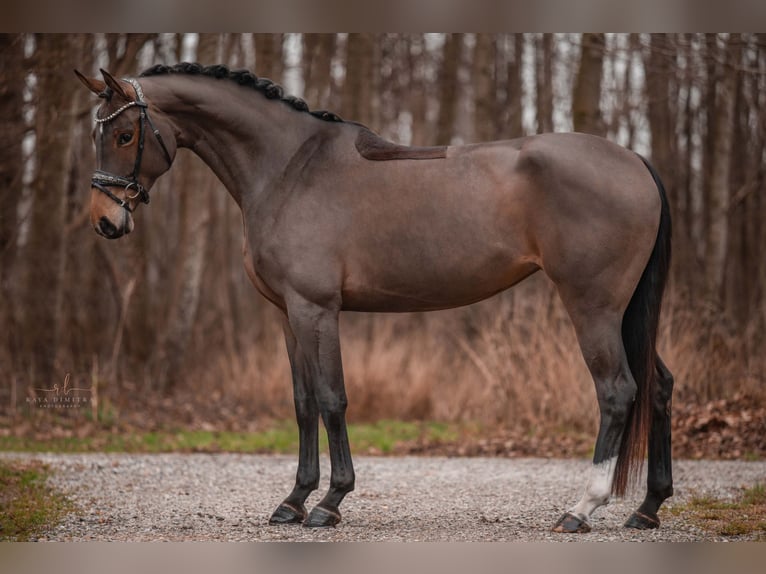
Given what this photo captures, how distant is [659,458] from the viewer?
526 cm

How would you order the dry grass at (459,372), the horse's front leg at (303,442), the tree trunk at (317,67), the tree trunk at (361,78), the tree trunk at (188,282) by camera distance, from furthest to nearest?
the tree trunk at (317,67), the tree trunk at (361,78), the tree trunk at (188,282), the dry grass at (459,372), the horse's front leg at (303,442)

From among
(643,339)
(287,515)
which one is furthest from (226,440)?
(643,339)

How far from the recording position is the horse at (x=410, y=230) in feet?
16.4

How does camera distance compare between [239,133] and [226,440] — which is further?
[226,440]

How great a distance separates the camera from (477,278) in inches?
205

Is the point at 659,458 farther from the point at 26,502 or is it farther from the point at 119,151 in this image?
the point at 26,502

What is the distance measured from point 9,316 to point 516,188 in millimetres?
9859

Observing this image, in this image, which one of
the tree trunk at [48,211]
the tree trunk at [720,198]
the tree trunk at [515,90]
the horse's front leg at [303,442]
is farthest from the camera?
the tree trunk at [515,90]

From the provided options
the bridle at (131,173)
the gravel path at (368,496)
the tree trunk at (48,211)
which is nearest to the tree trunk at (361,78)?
the tree trunk at (48,211)

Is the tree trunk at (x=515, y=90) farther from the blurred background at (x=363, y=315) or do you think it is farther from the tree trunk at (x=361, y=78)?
the tree trunk at (x=361, y=78)

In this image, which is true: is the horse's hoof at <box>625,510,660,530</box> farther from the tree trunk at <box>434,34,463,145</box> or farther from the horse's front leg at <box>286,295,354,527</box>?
the tree trunk at <box>434,34,463,145</box>

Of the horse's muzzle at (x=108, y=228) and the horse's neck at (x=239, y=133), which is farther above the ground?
the horse's neck at (x=239, y=133)

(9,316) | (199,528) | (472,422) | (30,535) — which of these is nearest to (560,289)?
(199,528)

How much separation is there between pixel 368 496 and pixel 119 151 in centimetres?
317
